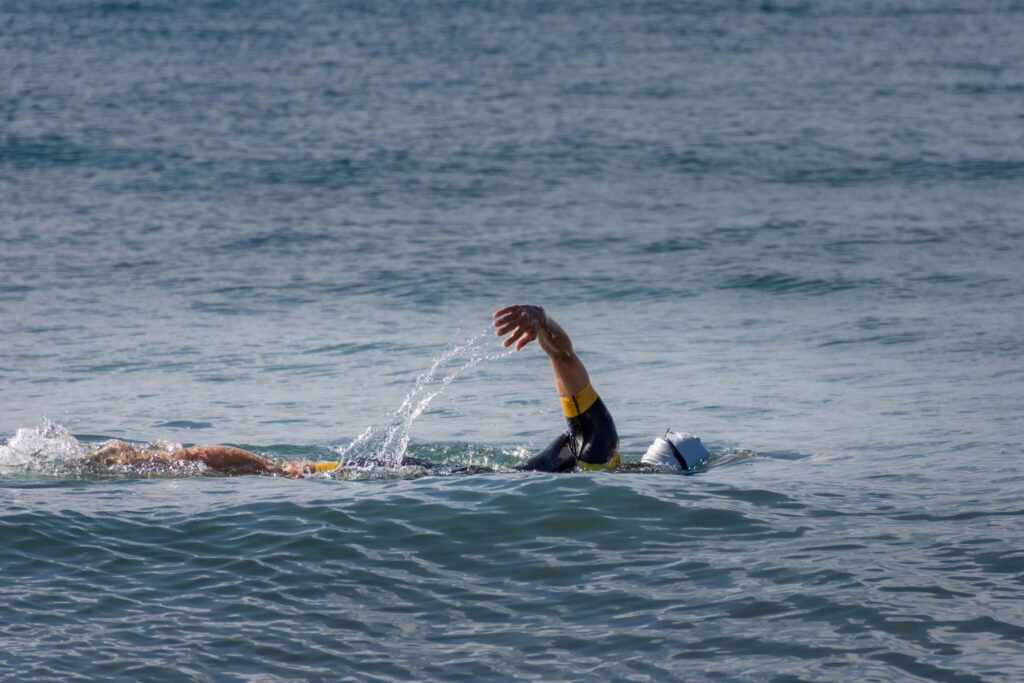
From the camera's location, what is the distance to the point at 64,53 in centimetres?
3653

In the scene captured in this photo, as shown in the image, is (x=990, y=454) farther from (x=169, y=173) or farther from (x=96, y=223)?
(x=169, y=173)

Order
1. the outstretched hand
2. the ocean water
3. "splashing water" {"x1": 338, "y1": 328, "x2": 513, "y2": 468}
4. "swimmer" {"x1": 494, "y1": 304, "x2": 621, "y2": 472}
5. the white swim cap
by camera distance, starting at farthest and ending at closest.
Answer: "splashing water" {"x1": 338, "y1": 328, "x2": 513, "y2": 468}
the white swim cap
"swimmer" {"x1": 494, "y1": 304, "x2": 621, "y2": 472}
the outstretched hand
the ocean water

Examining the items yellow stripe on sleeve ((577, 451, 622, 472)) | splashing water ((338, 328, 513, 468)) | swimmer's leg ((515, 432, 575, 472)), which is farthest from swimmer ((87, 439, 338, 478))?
yellow stripe on sleeve ((577, 451, 622, 472))

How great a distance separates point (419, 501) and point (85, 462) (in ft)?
8.33

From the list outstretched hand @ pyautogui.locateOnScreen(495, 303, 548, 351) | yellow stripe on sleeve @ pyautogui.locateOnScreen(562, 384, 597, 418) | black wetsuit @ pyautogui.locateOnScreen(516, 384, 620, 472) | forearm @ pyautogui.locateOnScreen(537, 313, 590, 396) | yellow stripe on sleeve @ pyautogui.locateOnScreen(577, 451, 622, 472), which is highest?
outstretched hand @ pyautogui.locateOnScreen(495, 303, 548, 351)

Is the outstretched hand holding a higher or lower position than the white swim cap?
higher

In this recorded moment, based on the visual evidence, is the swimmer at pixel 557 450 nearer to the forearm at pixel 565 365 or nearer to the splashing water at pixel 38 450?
the forearm at pixel 565 365

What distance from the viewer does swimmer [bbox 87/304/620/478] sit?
343 inches

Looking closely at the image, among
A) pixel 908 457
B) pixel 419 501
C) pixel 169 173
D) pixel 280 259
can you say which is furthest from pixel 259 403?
pixel 169 173

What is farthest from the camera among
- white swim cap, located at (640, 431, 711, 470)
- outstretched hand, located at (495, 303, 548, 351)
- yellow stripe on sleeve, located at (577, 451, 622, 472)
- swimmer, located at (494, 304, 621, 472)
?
white swim cap, located at (640, 431, 711, 470)

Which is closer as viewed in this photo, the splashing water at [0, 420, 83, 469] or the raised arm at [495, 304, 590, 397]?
the raised arm at [495, 304, 590, 397]

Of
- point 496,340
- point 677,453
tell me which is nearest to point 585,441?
point 677,453

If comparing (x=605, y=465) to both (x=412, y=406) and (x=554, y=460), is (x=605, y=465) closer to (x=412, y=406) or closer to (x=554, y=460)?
(x=554, y=460)

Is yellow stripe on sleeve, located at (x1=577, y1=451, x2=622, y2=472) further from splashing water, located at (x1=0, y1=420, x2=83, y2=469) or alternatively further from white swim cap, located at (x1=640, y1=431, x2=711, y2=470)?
splashing water, located at (x1=0, y1=420, x2=83, y2=469)
